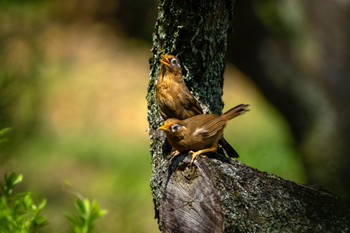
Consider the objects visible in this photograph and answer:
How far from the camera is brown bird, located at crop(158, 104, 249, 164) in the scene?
13.5 ft

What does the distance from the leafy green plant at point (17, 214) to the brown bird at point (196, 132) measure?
2.49 ft

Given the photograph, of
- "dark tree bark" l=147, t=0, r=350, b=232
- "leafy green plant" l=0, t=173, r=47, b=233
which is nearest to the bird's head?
"dark tree bark" l=147, t=0, r=350, b=232

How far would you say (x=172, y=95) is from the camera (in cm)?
446

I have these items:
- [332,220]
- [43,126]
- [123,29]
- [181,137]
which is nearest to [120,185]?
[43,126]

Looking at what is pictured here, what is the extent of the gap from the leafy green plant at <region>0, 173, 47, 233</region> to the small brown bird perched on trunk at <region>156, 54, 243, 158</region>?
941 millimetres

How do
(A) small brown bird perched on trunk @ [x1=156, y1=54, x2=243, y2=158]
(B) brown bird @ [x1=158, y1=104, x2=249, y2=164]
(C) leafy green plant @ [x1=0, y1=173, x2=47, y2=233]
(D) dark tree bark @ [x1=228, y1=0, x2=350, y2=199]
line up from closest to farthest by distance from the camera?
(C) leafy green plant @ [x1=0, y1=173, x2=47, y2=233] → (B) brown bird @ [x1=158, y1=104, x2=249, y2=164] → (A) small brown bird perched on trunk @ [x1=156, y1=54, x2=243, y2=158] → (D) dark tree bark @ [x1=228, y1=0, x2=350, y2=199]

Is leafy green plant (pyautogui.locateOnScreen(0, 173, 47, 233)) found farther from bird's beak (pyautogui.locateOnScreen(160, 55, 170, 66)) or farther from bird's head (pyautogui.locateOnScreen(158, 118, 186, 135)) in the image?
bird's beak (pyautogui.locateOnScreen(160, 55, 170, 66))

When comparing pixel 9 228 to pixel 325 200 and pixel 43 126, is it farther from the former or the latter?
pixel 43 126

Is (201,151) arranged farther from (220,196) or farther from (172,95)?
(172,95)

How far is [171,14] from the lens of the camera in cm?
427

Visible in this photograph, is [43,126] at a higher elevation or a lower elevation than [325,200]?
lower

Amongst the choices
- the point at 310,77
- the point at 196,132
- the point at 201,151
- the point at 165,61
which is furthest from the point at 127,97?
the point at 201,151

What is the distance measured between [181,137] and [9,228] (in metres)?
1.04

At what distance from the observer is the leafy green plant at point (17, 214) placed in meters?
3.36
